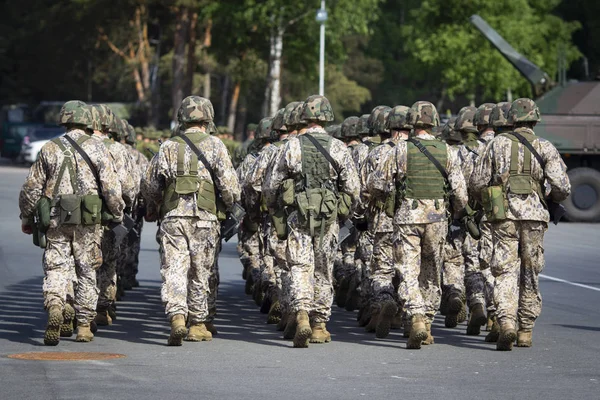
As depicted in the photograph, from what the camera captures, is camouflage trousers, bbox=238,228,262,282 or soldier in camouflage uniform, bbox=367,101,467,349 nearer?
soldier in camouflage uniform, bbox=367,101,467,349

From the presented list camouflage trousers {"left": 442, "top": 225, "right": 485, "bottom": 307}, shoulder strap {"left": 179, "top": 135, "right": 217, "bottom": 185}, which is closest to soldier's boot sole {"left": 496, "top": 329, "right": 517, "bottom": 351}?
camouflage trousers {"left": 442, "top": 225, "right": 485, "bottom": 307}

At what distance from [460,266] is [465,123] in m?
1.56

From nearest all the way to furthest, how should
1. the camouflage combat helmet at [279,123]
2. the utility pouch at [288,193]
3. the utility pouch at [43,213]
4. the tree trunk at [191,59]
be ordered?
the utility pouch at [43,213] < the utility pouch at [288,193] < the camouflage combat helmet at [279,123] < the tree trunk at [191,59]

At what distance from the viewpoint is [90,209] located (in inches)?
479

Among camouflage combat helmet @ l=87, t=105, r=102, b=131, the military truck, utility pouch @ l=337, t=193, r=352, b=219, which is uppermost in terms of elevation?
the military truck

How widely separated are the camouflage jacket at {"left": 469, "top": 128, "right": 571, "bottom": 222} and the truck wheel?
1775 centimetres

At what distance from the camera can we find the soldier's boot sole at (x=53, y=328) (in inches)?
469

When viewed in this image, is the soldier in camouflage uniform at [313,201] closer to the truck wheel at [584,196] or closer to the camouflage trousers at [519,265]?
the camouflage trousers at [519,265]

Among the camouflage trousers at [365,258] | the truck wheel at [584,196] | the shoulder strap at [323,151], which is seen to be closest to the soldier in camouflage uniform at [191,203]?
the shoulder strap at [323,151]

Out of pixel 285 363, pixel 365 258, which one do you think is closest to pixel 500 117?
pixel 365 258

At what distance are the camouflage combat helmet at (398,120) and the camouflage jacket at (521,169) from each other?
0.88 meters

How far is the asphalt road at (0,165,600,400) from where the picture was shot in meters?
9.75

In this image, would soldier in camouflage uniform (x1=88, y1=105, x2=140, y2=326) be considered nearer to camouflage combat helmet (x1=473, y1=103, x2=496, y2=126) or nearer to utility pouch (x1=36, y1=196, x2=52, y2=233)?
utility pouch (x1=36, y1=196, x2=52, y2=233)

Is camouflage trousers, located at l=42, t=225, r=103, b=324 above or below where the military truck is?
below
